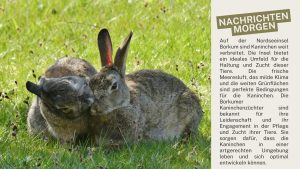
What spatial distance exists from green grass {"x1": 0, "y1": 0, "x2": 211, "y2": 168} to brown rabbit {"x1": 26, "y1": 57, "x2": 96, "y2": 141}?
0.15m

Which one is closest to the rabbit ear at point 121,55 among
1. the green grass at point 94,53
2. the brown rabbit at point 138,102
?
the brown rabbit at point 138,102

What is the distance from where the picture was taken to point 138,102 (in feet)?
34.9

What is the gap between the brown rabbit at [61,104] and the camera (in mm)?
9797

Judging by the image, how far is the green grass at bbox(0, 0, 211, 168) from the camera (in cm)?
977

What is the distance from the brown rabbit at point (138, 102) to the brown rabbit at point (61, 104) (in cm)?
12

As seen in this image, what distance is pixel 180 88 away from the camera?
11.2 m

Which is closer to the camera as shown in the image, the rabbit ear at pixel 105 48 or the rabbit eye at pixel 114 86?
the rabbit eye at pixel 114 86

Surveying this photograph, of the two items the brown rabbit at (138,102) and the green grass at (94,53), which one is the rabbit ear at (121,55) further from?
Result: the green grass at (94,53)

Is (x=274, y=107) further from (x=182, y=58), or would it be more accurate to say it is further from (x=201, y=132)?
(x=182, y=58)

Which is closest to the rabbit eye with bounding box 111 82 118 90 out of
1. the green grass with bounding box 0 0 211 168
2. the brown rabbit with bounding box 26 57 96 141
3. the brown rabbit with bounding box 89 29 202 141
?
the brown rabbit with bounding box 89 29 202 141

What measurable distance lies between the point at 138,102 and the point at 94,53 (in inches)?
77.9

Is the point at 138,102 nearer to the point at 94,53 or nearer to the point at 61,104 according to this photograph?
the point at 61,104

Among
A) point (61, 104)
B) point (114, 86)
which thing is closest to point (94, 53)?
point (114, 86)

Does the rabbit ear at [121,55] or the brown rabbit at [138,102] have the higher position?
the rabbit ear at [121,55]
